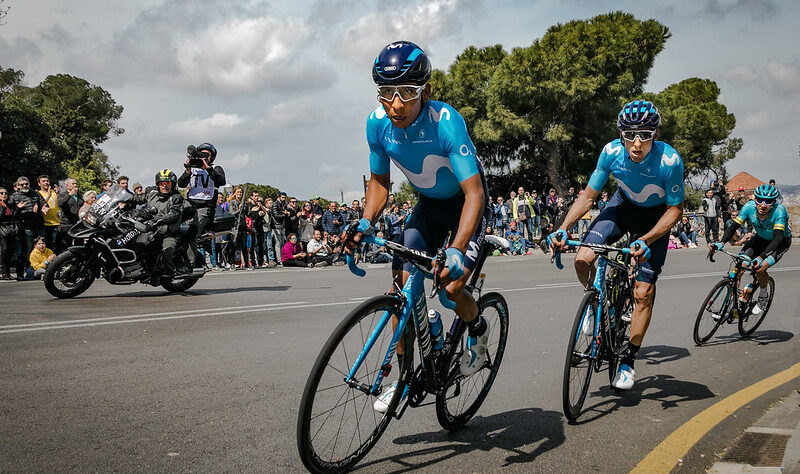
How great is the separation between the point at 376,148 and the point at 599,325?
208 cm

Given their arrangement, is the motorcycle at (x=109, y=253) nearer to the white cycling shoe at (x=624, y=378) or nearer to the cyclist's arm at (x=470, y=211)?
the white cycling shoe at (x=624, y=378)

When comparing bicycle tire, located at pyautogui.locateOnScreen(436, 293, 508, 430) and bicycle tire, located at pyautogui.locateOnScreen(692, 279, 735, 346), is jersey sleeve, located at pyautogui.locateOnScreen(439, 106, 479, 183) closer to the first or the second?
bicycle tire, located at pyautogui.locateOnScreen(436, 293, 508, 430)

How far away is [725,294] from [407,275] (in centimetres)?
555

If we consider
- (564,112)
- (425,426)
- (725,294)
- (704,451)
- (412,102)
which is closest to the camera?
(412,102)

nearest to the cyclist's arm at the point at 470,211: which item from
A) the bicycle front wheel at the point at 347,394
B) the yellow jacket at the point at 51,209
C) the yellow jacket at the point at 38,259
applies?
the bicycle front wheel at the point at 347,394

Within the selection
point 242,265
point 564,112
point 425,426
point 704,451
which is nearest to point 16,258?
point 242,265

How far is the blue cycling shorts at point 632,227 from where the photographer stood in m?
5.75

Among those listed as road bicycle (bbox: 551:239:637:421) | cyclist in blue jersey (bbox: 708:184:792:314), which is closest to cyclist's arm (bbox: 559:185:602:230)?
road bicycle (bbox: 551:239:637:421)

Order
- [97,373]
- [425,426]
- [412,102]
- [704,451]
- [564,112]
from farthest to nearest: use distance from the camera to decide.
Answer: [564,112]
[97,373]
[425,426]
[704,451]
[412,102]

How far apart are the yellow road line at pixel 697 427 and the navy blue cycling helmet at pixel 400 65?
245cm

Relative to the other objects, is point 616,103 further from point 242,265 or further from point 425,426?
point 425,426

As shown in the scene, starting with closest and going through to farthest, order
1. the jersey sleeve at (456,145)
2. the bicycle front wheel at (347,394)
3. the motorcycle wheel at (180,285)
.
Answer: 1. the bicycle front wheel at (347,394)
2. the jersey sleeve at (456,145)
3. the motorcycle wheel at (180,285)

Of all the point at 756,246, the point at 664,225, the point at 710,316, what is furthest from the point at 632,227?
the point at 756,246

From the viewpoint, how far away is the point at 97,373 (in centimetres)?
565
